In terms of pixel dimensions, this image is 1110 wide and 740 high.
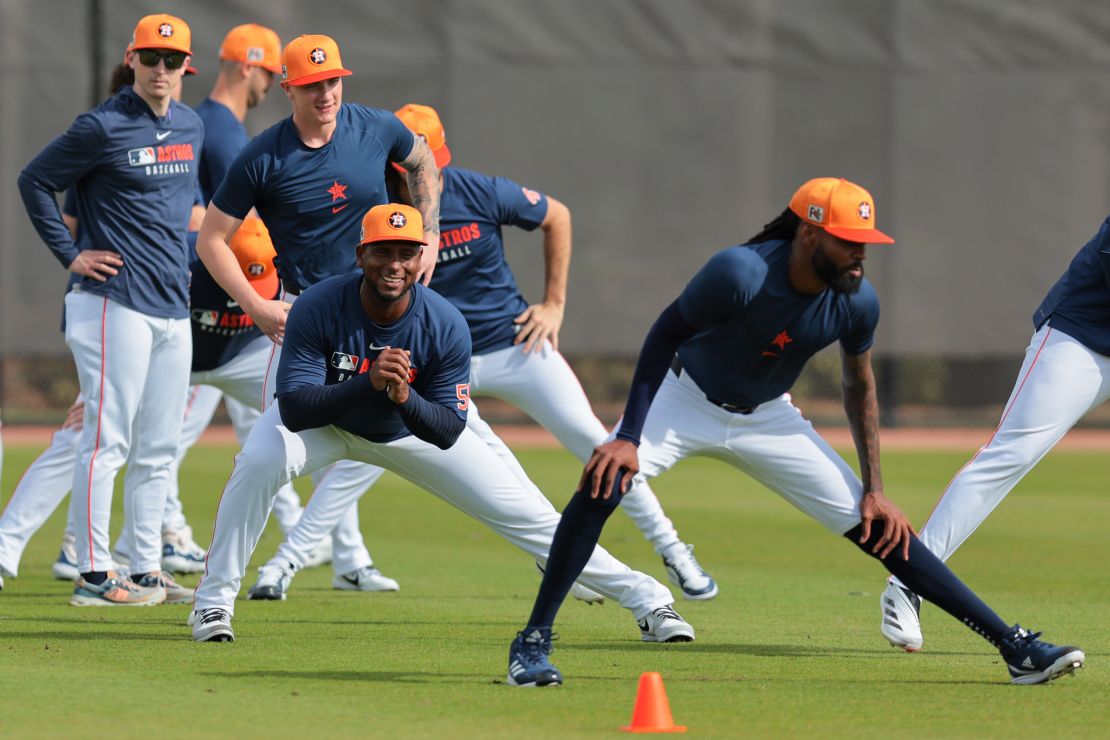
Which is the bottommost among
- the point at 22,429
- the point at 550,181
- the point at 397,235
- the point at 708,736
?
the point at 22,429

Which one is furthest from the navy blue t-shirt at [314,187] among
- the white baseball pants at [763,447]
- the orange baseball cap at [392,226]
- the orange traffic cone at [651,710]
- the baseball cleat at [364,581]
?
the orange traffic cone at [651,710]

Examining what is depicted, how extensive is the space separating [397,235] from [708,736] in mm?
2153

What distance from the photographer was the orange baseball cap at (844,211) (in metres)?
5.99

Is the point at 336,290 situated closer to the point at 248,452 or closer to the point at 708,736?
the point at 248,452

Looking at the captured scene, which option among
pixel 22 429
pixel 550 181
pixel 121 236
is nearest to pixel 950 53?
pixel 550 181

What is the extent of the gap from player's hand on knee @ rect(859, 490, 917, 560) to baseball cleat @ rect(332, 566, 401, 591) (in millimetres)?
2931

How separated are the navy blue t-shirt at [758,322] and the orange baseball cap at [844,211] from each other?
0.27 m

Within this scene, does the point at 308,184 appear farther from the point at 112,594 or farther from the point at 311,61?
the point at 112,594

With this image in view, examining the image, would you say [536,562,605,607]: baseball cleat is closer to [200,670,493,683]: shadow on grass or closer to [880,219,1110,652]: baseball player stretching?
[880,219,1110,652]: baseball player stretching

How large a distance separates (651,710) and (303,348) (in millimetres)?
2085

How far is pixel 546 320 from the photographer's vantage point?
→ 8.34 meters

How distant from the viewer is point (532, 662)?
5.73 metres

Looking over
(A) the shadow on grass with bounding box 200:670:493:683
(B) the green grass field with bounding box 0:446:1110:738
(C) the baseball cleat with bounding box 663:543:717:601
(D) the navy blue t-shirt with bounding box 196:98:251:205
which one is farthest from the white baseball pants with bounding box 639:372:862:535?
Result: (D) the navy blue t-shirt with bounding box 196:98:251:205

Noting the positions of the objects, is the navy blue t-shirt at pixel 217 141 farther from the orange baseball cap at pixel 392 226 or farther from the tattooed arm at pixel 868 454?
the tattooed arm at pixel 868 454
